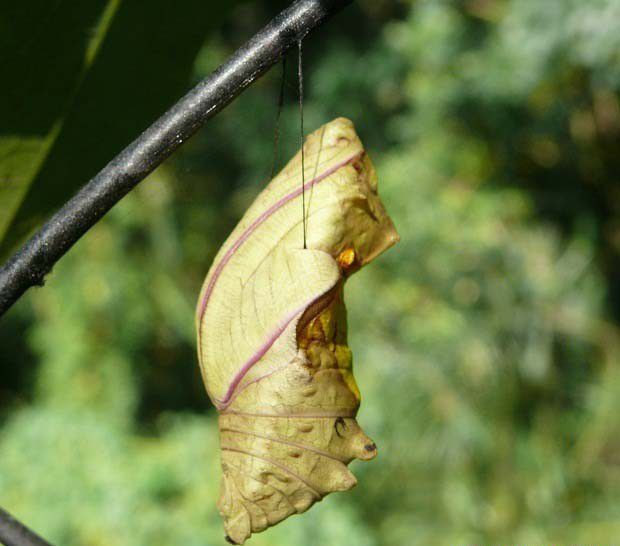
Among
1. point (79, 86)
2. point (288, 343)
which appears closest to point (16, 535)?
point (288, 343)

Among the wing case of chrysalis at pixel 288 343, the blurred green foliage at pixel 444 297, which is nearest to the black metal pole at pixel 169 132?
the wing case of chrysalis at pixel 288 343

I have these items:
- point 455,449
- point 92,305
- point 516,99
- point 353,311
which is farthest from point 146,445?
point 516,99

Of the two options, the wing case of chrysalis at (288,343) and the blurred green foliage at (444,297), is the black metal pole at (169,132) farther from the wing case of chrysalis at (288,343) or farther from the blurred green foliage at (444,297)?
the blurred green foliage at (444,297)

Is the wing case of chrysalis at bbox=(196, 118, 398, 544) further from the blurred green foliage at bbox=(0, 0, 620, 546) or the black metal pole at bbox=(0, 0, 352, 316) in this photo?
the blurred green foliage at bbox=(0, 0, 620, 546)

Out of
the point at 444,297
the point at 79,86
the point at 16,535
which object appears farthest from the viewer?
the point at 444,297

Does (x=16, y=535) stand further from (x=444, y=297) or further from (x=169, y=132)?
(x=444, y=297)

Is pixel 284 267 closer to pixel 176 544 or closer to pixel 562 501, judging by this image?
pixel 176 544
